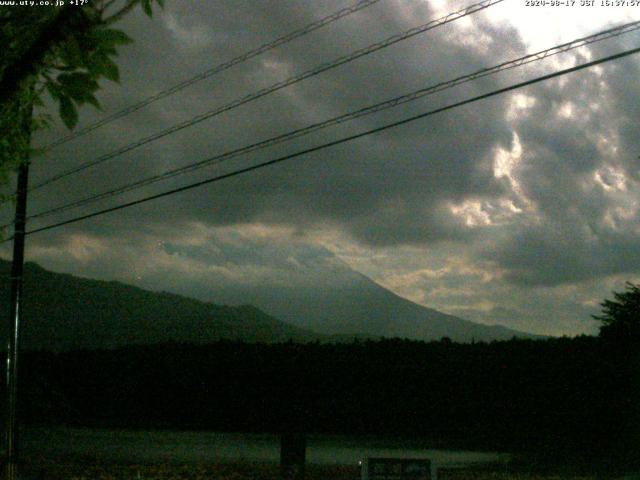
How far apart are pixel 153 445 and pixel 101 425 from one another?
38.4 feet

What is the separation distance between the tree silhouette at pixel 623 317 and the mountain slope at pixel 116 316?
214 feet

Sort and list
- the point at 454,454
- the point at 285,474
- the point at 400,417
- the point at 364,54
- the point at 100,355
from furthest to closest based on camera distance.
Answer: the point at 100,355 < the point at 400,417 < the point at 454,454 < the point at 285,474 < the point at 364,54

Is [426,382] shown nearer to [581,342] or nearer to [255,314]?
[581,342]

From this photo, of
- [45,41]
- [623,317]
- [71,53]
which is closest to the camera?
[45,41]

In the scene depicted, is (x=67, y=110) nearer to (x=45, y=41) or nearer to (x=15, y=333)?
(x=45, y=41)

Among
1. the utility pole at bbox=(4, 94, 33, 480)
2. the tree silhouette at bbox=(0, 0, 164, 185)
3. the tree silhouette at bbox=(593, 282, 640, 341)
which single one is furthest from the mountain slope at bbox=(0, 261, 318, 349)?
the tree silhouette at bbox=(0, 0, 164, 185)

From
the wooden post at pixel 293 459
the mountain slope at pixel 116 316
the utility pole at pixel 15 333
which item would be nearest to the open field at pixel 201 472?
the wooden post at pixel 293 459

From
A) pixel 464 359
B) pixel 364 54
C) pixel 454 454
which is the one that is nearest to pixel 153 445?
pixel 454 454

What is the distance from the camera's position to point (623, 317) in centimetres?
2303

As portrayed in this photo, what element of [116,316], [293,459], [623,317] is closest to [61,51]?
[293,459]

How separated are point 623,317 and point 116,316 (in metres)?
86.7

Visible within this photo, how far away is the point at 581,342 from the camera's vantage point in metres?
24.9

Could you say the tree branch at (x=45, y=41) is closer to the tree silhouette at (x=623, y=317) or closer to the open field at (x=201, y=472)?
the open field at (x=201, y=472)

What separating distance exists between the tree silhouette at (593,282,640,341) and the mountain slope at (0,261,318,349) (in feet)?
214
